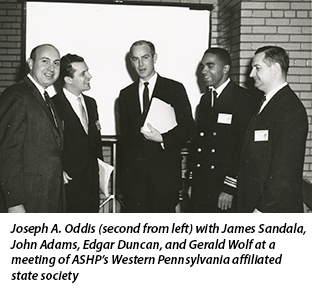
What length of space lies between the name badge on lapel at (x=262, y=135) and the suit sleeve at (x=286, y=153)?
0.07m

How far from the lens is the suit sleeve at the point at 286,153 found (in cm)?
216

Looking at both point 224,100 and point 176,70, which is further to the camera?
point 176,70

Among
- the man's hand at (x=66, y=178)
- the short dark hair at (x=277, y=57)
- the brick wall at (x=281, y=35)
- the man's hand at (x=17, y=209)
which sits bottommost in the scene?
the man's hand at (x=17, y=209)

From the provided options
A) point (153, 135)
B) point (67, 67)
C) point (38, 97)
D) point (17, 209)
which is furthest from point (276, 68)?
point (17, 209)

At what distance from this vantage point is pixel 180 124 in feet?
10.00

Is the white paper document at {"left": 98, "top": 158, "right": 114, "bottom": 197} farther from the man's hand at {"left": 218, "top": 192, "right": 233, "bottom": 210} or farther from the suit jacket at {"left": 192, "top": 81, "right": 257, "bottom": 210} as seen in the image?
the man's hand at {"left": 218, "top": 192, "right": 233, "bottom": 210}

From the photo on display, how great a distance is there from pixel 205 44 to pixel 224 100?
1.74 meters

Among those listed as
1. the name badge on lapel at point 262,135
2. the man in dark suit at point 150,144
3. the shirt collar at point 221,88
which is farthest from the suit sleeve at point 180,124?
the name badge on lapel at point 262,135

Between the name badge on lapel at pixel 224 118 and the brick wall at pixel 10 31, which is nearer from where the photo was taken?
the name badge on lapel at pixel 224 118

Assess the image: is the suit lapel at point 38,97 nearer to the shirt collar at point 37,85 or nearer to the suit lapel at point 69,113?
the shirt collar at point 37,85
